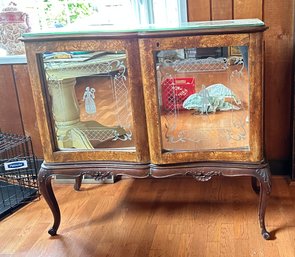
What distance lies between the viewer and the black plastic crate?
2338 mm

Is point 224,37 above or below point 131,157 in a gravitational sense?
above

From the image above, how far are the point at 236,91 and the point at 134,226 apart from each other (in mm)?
812

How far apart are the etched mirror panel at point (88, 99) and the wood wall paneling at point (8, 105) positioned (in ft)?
2.58

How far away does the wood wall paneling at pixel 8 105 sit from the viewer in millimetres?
2488

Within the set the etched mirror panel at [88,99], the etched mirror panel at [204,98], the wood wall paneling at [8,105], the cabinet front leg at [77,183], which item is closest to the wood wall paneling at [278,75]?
the etched mirror panel at [204,98]

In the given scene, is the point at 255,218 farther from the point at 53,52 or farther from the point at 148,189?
the point at 53,52

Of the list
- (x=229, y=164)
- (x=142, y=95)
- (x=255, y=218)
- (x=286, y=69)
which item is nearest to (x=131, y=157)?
(x=142, y=95)

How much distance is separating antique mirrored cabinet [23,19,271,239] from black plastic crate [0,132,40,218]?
1.69 ft

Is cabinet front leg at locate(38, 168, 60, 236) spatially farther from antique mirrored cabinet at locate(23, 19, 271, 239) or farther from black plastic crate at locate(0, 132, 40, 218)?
black plastic crate at locate(0, 132, 40, 218)

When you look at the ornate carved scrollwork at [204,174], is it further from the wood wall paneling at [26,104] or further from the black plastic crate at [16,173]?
the wood wall paneling at [26,104]

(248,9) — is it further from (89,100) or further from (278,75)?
(89,100)

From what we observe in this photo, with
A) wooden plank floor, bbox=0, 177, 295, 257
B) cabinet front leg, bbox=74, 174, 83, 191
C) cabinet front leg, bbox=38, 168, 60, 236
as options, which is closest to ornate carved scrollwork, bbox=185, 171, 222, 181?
wooden plank floor, bbox=0, 177, 295, 257

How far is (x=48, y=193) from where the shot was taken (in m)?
1.96

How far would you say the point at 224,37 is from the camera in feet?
5.24
